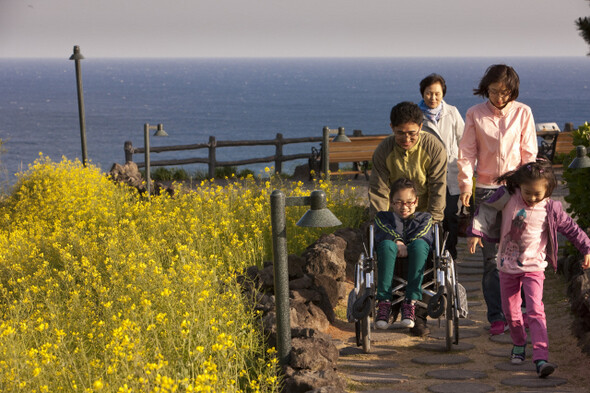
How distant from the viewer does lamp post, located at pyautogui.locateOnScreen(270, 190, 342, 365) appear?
16.4 ft

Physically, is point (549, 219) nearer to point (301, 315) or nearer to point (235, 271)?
point (301, 315)

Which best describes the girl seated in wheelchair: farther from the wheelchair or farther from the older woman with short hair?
the older woman with short hair

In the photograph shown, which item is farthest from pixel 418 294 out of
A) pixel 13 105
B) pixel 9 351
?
pixel 13 105

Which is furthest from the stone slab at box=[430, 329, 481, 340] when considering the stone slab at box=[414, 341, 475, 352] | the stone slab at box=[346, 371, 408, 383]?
the stone slab at box=[346, 371, 408, 383]

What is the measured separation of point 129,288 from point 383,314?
1.99 meters

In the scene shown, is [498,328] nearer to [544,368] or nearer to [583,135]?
[544,368]

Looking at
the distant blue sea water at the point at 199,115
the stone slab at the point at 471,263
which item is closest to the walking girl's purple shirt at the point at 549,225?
the stone slab at the point at 471,263

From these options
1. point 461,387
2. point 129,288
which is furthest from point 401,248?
point 129,288

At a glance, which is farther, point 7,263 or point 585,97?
point 585,97

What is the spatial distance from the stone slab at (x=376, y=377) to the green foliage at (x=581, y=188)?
11.6ft

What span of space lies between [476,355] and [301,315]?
55.5 inches

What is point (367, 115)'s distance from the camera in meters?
139

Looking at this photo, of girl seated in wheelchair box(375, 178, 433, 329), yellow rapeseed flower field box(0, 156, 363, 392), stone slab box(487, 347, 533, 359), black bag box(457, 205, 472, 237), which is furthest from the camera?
black bag box(457, 205, 472, 237)

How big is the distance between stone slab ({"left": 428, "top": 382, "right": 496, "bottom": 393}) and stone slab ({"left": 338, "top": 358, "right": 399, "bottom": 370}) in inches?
22.5
